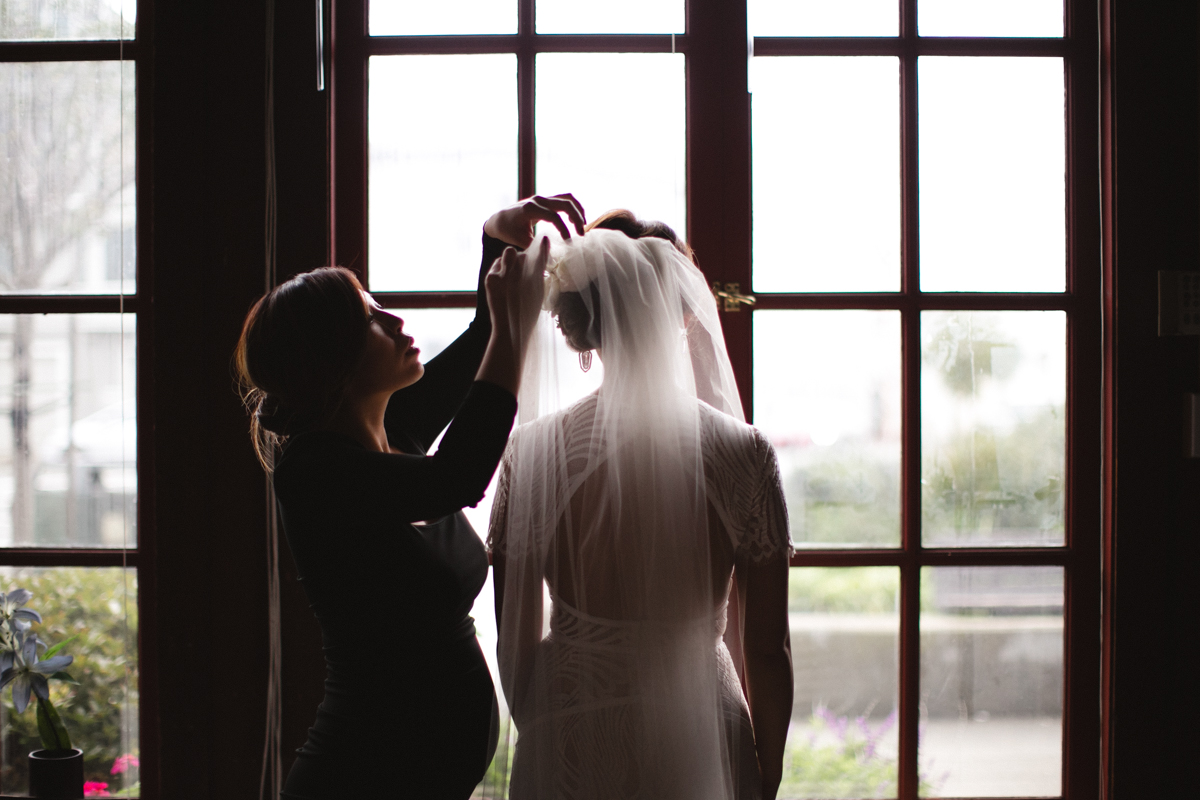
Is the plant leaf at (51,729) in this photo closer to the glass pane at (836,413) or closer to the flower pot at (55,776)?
the flower pot at (55,776)

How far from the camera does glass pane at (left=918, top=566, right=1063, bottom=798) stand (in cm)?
161

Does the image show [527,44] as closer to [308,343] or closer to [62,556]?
[308,343]

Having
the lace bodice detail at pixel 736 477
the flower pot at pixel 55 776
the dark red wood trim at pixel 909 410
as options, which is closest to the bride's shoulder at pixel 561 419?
the lace bodice detail at pixel 736 477

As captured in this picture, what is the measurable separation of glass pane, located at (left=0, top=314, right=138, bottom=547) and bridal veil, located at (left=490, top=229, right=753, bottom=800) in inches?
41.9

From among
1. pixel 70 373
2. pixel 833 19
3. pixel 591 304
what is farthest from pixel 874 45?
pixel 70 373

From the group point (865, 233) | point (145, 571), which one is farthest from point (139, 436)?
point (865, 233)

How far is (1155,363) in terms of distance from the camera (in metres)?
1.55

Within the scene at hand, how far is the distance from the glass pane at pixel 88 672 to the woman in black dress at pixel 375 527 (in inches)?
33.1

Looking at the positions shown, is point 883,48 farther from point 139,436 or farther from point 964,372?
point 139,436

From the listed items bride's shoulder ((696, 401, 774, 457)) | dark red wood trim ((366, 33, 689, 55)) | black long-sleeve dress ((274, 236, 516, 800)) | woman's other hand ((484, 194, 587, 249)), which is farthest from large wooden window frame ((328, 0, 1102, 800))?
black long-sleeve dress ((274, 236, 516, 800))

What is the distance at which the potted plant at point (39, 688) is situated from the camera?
141 centimetres

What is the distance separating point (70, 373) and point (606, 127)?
50.3 inches

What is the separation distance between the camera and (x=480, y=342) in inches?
48.6

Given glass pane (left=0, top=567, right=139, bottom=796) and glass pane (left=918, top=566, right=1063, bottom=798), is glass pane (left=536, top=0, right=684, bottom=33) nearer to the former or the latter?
glass pane (left=918, top=566, right=1063, bottom=798)
